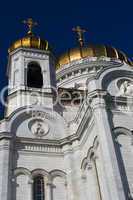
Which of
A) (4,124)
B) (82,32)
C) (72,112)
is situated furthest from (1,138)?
(82,32)

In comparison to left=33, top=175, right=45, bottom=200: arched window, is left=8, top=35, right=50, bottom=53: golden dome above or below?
above

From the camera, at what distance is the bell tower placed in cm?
2311

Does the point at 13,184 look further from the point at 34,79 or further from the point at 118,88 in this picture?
the point at 34,79

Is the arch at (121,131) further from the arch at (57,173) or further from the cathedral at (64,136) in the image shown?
the arch at (57,173)

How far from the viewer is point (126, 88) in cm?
1961

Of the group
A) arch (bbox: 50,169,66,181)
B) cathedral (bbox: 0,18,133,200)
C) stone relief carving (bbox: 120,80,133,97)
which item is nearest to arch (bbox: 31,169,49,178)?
cathedral (bbox: 0,18,133,200)

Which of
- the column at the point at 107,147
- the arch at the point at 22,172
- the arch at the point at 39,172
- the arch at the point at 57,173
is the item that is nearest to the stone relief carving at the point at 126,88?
the column at the point at 107,147

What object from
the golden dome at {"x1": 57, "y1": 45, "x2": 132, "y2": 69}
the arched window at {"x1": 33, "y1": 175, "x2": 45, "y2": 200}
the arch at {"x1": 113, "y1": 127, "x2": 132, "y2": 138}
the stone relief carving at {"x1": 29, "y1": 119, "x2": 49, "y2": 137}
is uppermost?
the golden dome at {"x1": 57, "y1": 45, "x2": 132, "y2": 69}

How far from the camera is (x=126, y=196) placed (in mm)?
14125

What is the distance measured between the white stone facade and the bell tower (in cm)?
8

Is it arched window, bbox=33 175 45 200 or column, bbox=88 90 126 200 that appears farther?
arched window, bbox=33 175 45 200

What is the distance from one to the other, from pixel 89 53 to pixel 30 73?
9.63m

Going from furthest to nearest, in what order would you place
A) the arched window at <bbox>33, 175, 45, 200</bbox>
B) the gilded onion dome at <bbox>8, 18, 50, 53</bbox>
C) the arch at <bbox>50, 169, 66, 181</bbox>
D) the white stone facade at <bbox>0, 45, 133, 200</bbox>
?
the gilded onion dome at <bbox>8, 18, 50, 53</bbox> < the arch at <bbox>50, 169, 66, 181</bbox> < the arched window at <bbox>33, 175, 45, 200</bbox> < the white stone facade at <bbox>0, 45, 133, 200</bbox>

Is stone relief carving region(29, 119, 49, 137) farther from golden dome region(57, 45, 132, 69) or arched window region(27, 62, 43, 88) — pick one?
golden dome region(57, 45, 132, 69)
